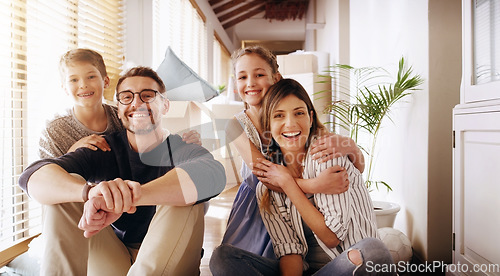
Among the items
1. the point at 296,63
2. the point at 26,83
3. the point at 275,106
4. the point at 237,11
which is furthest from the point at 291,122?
the point at 237,11

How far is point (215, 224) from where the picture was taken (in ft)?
8.00

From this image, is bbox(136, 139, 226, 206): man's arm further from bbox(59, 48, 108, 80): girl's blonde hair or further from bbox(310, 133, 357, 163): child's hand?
bbox(59, 48, 108, 80): girl's blonde hair

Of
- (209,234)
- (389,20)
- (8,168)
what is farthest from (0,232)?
(389,20)

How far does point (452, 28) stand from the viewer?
165cm

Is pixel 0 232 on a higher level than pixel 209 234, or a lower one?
higher

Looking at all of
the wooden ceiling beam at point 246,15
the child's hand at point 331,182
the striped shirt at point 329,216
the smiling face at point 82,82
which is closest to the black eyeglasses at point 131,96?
the smiling face at point 82,82

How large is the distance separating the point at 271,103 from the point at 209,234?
122 centimetres

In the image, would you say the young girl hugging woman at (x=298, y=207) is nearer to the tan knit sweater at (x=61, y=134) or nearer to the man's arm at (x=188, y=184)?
the man's arm at (x=188, y=184)

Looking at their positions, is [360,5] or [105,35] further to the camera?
[360,5]

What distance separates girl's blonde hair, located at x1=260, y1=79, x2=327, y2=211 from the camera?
1.24m

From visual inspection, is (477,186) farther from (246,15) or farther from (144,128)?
(246,15)

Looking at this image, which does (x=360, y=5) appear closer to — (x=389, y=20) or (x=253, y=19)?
→ (x=389, y=20)

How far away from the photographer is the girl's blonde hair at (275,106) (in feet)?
4.06

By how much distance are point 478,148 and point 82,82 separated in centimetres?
133
